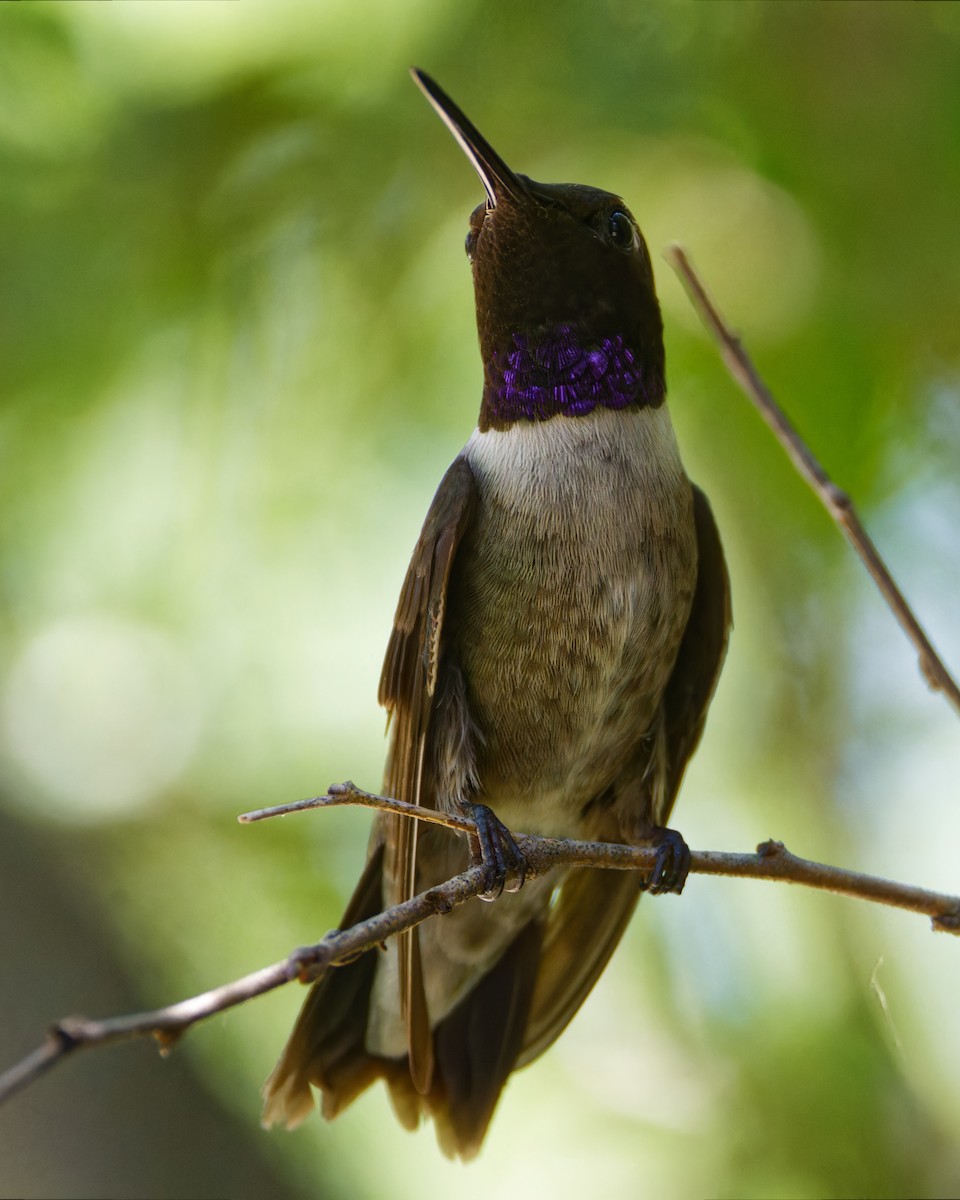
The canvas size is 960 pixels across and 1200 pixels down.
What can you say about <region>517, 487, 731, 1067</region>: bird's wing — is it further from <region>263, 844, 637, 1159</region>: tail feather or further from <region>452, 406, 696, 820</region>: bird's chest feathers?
<region>452, 406, 696, 820</region>: bird's chest feathers

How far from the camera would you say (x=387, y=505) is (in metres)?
3.58

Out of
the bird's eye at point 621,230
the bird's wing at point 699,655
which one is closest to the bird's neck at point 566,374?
the bird's eye at point 621,230

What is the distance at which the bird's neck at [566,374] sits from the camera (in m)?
2.79

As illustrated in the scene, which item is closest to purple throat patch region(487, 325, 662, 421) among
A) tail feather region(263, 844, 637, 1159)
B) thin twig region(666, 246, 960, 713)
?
tail feather region(263, 844, 637, 1159)

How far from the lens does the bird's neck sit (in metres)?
2.79

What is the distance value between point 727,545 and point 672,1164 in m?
1.64

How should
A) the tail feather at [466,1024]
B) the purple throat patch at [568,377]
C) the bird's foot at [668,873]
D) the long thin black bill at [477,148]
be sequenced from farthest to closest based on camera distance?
the tail feather at [466,1024] < the purple throat patch at [568,377] < the bird's foot at [668,873] < the long thin black bill at [477,148]

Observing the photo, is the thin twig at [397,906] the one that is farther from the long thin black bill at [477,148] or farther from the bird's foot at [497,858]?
the long thin black bill at [477,148]

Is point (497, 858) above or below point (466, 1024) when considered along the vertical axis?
above

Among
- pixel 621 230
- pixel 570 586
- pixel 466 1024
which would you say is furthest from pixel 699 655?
pixel 466 1024

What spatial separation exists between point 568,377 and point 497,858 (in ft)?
3.39

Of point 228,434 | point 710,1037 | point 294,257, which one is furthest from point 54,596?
point 710,1037

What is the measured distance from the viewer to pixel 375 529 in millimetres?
3605

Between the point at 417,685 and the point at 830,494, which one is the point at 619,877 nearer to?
the point at 417,685
